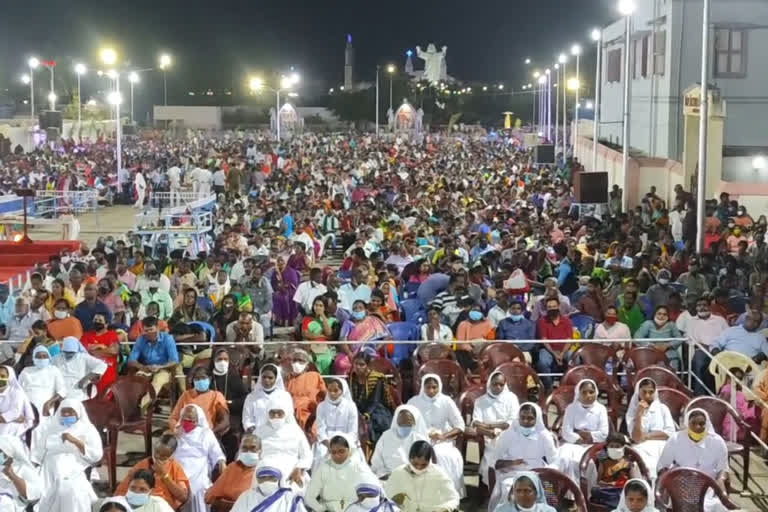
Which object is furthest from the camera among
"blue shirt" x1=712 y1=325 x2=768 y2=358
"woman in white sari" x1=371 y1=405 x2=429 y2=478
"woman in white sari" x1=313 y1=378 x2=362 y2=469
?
"blue shirt" x1=712 y1=325 x2=768 y2=358

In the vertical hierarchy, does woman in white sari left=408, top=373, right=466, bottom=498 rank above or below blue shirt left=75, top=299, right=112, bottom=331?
below

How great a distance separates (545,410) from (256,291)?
5.42m

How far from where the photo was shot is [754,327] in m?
11.7

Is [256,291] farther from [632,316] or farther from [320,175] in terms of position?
[320,175]

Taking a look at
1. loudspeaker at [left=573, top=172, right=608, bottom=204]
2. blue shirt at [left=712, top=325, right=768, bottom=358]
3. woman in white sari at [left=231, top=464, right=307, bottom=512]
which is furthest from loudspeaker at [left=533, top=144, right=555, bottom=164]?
woman in white sari at [left=231, top=464, right=307, bottom=512]

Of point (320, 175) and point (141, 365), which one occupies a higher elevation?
point (320, 175)

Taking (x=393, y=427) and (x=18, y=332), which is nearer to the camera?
(x=393, y=427)

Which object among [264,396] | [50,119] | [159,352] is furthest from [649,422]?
[50,119]

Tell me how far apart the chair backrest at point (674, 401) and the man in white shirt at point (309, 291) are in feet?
17.3

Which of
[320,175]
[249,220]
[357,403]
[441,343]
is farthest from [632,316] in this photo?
[320,175]

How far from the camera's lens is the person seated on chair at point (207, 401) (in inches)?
392

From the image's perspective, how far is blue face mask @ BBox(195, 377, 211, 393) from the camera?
10031 millimetres

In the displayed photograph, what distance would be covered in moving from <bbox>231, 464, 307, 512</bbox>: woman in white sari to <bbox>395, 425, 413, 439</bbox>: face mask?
1.32 meters

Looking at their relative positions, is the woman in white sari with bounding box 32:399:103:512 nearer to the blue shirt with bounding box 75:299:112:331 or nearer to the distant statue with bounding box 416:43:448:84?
the blue shirt with bounding box 75:299:112:331
